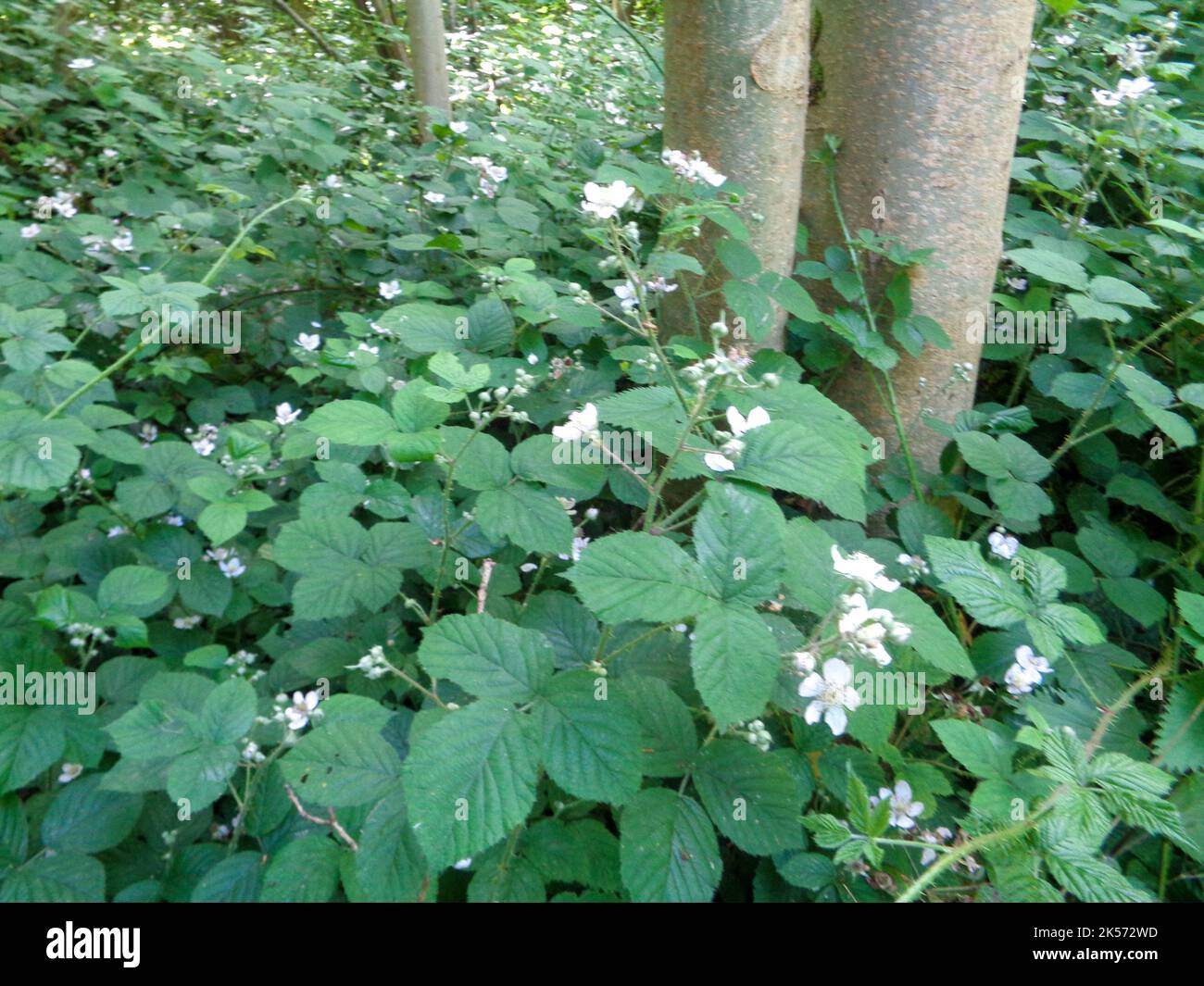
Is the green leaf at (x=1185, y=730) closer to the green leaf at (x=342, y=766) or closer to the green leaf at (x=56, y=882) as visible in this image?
the green leaf at (x=342, y=766)

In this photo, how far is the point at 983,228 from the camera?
2172 mm

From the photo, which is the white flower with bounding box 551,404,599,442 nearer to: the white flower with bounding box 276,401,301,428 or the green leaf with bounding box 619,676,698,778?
the green leaf with bounding box 619,676,698,778

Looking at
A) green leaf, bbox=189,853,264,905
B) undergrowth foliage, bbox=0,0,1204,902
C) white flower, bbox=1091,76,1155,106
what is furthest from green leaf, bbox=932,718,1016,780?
white flower, bbox=1091,76,1155,106

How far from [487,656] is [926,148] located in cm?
178

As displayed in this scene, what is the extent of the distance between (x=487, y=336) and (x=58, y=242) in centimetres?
176

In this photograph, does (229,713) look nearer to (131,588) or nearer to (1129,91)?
(131,588)

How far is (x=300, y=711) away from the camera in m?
1.36

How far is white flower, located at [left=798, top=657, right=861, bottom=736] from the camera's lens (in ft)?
3.54

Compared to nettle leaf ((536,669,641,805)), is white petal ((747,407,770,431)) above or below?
above

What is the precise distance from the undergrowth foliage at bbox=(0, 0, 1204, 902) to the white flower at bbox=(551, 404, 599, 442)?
55 mm

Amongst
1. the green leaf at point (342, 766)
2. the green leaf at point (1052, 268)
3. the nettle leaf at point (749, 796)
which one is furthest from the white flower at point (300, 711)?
the green leaf at point (1052, 268)

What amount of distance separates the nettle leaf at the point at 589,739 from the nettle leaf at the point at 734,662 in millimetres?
127

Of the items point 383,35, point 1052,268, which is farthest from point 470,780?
point 383,35
